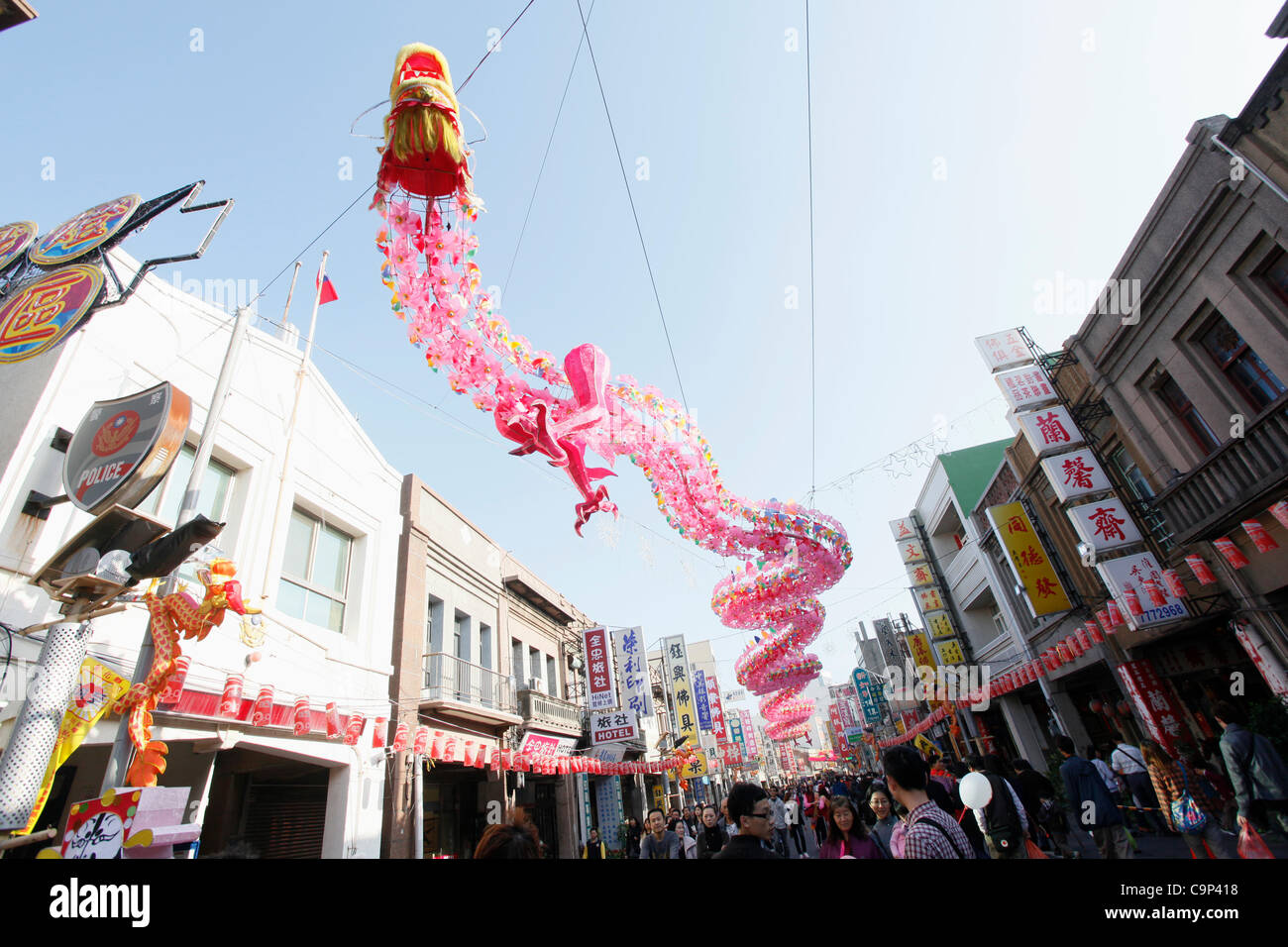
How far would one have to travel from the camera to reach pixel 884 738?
38500 millimetres

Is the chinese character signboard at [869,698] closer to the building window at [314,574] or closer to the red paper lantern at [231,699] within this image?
the building window at [314,574]

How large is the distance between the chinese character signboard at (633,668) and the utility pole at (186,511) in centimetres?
1554

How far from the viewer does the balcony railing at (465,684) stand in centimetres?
1158

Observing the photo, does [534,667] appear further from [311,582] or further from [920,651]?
[920,651]

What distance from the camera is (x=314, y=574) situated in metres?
9.37

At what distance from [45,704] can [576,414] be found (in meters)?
4.50

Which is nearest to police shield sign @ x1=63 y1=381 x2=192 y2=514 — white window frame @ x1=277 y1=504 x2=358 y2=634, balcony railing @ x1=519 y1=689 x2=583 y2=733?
white window frame @ x1=277 y1=504 x2=358 y2=634

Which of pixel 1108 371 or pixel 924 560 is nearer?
pixel 1108 371

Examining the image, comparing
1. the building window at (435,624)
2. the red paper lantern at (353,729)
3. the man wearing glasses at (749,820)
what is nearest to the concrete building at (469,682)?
the building window at (435,624)

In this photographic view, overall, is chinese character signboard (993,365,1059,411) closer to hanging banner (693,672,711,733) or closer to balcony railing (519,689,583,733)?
balcony railing (519,689,583,733)

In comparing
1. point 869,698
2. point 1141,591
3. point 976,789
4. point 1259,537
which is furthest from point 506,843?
point 869,698

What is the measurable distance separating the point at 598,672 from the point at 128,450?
46.2ft
